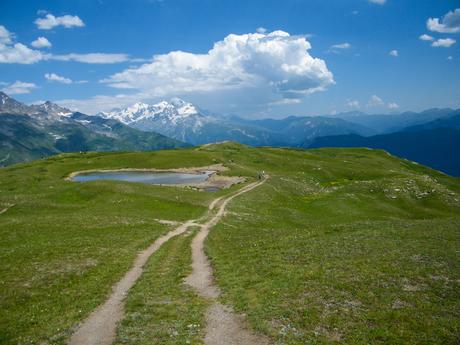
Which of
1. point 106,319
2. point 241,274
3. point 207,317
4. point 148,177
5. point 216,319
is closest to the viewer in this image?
point 216,319

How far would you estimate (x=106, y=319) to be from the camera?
73.2ft

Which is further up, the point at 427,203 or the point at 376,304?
the point at 376,304

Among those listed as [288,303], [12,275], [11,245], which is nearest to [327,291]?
[288,303]

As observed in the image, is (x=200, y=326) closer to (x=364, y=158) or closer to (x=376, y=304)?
(x=376, y=304)

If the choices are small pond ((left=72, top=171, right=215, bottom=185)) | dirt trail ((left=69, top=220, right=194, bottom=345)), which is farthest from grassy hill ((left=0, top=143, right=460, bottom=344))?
small pond ((left=72, top=171, right=215, bottom=185))

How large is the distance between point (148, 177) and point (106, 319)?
90770mm

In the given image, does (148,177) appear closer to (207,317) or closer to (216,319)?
(207,317)

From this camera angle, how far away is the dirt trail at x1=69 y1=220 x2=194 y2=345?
19812 mm

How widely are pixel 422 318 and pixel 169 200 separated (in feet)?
178

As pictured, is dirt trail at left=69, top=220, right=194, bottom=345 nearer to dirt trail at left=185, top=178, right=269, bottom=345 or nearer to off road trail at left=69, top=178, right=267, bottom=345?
off road trail at left=69, top=178, right=267, bottom=345

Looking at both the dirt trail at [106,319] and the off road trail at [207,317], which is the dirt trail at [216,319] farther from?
the dirt trail at [106,319]

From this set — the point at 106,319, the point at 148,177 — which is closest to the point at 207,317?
the point at 106,319

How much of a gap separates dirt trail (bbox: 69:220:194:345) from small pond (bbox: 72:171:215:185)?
69.3 meters

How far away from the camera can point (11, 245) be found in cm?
3800
